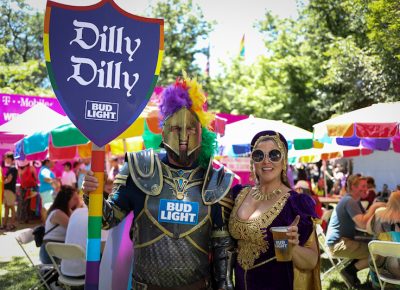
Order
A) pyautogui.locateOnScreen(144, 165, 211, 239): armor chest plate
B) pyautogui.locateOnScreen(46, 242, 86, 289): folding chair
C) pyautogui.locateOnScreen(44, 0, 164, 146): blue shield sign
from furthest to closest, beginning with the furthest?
pyautogui.locateOnScreen(46, 242, 86, 289): folding chair < pyautogui.locateOnScreen(144, 165, 211, 239): armor chest plate < pyautogui.locateOnScreen(44, 0, 164, 146): blue shield sign

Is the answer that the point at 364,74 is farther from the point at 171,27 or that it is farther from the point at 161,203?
the point at 171,27

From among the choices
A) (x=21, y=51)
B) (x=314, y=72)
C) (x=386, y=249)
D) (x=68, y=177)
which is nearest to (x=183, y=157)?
(x=386, y=249)

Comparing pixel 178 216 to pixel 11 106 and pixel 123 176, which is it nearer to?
pixel 123 176

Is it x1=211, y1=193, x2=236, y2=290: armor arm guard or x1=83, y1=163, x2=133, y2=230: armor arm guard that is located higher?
x1=83, y1=163, x2=133, y2=230: armor arm guard

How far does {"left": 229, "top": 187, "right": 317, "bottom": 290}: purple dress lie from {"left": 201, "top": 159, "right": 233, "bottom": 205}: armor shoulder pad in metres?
0.27

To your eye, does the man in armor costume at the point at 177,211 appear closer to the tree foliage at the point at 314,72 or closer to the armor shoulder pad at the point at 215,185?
the armor shoulder pad at the point at 215,185

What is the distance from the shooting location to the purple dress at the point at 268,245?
8.63ft

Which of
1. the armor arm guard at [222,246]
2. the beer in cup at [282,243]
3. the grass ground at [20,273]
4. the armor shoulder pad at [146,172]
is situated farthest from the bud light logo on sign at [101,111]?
the grass ground at [20,273]

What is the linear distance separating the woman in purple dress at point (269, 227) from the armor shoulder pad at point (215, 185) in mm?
167

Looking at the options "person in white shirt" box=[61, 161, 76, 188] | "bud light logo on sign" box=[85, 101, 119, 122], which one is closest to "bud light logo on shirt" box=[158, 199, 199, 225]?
"bud light logo on sign" box=[85, 101, 119, 122]

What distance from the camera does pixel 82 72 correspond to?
2.64 metres

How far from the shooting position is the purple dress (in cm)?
263

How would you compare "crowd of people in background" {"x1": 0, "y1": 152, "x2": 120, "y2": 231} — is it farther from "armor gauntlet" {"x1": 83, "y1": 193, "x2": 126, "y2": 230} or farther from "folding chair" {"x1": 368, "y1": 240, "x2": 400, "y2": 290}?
"armor gauntlet" {"x1": 83, "y1": 193, "x2": 126, "y2": 230}

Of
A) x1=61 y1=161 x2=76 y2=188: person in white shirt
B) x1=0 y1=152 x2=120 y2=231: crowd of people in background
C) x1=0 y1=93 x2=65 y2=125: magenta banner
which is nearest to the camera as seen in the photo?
x1=0 y1=152 x2=120 y2=231: crowd of people in background
